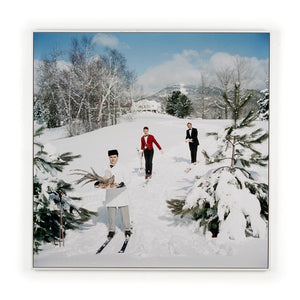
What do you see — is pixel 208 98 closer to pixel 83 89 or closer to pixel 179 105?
pixel 179 105

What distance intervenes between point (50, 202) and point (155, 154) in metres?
0.81

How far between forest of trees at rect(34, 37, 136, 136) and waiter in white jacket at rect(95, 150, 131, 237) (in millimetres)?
299

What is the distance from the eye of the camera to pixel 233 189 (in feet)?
6.31

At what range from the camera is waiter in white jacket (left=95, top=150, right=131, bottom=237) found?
1.91 metres

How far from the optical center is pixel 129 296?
1892mm

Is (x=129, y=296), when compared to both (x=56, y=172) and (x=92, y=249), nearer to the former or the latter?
(x=92, y=249)

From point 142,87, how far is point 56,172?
85 cm

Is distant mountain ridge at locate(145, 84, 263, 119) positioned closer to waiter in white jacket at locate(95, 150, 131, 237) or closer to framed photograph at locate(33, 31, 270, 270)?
framed photograph at locate(33, 31, 270, 270)

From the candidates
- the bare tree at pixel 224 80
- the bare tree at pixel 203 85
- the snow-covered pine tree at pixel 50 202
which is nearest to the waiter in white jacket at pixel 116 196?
the snow-covered pine tree at pixel 50 202

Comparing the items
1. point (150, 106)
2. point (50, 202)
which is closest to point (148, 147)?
point (150, 106)

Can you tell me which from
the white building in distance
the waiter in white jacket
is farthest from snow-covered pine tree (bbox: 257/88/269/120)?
the waiter in white jacket

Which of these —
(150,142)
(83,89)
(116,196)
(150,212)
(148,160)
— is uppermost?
(83,89)

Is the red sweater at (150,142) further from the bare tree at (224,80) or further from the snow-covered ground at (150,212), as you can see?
the bare tree at (224,80)

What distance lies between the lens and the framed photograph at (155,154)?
191 centimetres
